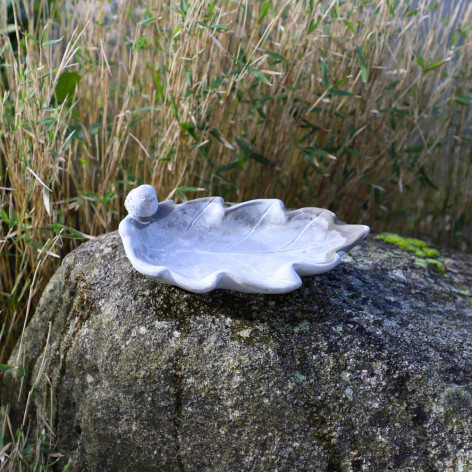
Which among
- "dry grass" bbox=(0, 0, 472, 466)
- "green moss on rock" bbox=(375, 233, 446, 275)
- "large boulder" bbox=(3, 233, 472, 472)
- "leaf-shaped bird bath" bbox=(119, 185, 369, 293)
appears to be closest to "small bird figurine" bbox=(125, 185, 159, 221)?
"leaf-shaped bird bath" bbox=(119, 185, 369, 293)

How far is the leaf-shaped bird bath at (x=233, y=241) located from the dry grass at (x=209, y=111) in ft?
0.74

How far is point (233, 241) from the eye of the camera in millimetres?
1268

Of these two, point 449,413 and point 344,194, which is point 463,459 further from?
point 344,194

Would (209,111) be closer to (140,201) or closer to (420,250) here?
(140,201)

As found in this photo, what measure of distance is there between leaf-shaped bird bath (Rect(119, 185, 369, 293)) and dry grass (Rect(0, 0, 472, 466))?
0.23 meters

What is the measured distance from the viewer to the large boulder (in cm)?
103

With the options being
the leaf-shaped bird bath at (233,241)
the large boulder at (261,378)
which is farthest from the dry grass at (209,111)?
the large boulder at (261,378)

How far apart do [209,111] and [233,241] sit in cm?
51

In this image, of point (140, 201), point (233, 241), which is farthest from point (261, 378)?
point (140, 201)

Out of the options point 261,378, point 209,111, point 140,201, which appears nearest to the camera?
point 261,378

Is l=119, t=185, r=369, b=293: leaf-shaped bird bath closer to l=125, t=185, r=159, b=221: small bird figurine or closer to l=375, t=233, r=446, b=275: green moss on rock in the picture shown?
l=125, t=185, r=159, b=221: small bird figurine

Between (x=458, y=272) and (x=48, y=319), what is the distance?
3.62 ft

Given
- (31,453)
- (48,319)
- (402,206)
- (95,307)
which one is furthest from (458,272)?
(31,453)

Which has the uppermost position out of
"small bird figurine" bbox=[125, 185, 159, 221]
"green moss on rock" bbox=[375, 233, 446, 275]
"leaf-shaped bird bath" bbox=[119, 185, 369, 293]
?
"small bird figurine" bbox=[125, 185, 159, 221]
